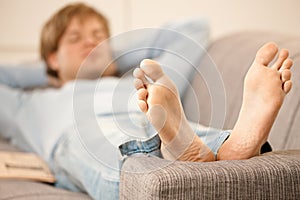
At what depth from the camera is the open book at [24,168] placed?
1.37 m

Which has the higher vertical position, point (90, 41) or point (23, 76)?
point (90, 41)

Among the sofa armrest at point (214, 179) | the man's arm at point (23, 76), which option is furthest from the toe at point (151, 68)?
the man's arm at point (23, 76)

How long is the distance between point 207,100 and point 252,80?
0.10 meters

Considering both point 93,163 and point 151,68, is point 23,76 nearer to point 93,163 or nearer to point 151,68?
point 93,163

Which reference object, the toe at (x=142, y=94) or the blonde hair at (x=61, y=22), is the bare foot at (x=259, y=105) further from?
the blonde hair at (x=61, y=22)

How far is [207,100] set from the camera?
92 cm

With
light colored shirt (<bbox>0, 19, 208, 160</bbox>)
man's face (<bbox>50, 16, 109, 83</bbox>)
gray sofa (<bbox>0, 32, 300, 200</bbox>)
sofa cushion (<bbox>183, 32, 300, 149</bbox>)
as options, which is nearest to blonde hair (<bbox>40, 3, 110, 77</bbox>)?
man's face (<bbox>50, 16, 109, 83</bbox>)

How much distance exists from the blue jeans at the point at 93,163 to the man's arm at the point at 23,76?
0.89 m

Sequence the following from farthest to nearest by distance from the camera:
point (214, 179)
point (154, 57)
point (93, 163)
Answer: point (93, 163), point (154, 57), point (214, 179)

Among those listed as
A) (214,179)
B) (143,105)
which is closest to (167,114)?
(143,105)

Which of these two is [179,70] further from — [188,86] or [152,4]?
[152,4]

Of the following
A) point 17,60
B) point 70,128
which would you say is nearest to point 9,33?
point 17,60

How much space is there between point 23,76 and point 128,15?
0.85m

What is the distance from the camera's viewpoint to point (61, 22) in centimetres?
199
